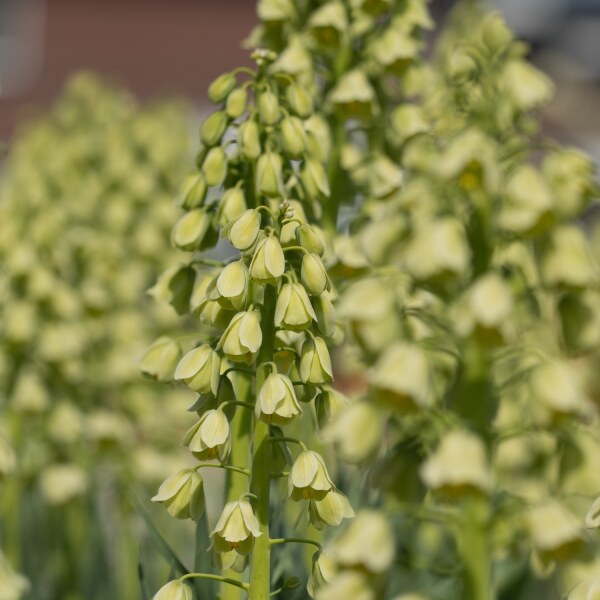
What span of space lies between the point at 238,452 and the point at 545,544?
867 mm

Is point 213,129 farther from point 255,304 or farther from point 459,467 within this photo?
point 459,467

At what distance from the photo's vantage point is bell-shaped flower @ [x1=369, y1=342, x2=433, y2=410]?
4.96 ft

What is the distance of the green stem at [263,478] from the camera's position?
2.04m

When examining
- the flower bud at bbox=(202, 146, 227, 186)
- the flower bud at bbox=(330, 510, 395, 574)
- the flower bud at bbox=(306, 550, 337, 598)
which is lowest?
the flower bud at bbox=(306, 550, 337, 598)

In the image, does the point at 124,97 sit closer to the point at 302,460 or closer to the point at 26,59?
the point at 302,460

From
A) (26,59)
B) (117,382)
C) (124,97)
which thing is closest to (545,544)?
(117,382)

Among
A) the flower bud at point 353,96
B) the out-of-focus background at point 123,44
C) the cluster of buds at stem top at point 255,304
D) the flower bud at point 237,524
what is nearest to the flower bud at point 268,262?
the cluster of buds at stem top at point 255,304

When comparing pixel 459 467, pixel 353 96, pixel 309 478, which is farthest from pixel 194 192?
pixel 459 467

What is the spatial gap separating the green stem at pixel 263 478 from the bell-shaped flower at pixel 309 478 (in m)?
0.08

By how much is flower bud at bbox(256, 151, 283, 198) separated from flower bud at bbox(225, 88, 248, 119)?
0.14 m

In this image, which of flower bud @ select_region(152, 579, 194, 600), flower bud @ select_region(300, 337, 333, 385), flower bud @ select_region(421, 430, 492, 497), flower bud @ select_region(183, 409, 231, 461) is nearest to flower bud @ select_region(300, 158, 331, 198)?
flower bud @ select_region(300, 337, 333, 385)

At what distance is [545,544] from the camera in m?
1.56

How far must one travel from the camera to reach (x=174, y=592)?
2027 millimetres

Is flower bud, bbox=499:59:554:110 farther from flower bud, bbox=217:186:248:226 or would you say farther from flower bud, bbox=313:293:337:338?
flower bud, bbox=217:186:248:226
